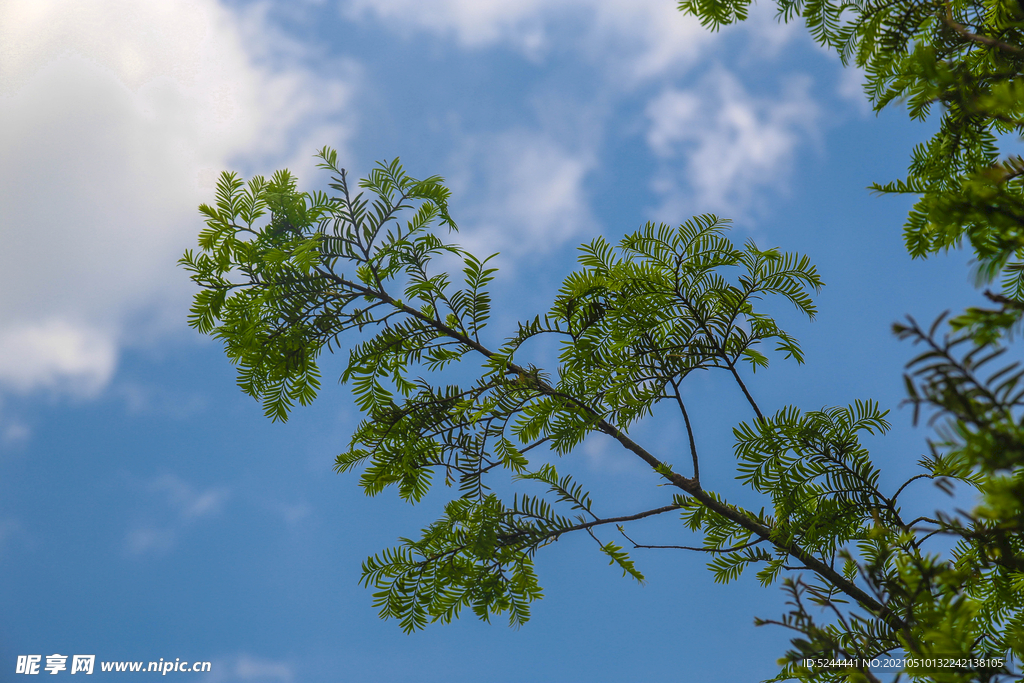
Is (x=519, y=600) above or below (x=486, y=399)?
below

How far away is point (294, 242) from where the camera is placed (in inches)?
85.3

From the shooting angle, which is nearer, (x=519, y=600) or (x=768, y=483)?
(x=768, y=483)

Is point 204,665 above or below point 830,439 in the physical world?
above

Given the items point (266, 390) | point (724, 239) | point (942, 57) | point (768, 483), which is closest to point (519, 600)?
point (768, 483)

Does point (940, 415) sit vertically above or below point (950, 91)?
below

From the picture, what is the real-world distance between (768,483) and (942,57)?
136 cm

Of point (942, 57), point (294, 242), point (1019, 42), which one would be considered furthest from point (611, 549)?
point (1019, 42)

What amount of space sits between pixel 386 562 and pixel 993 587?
6.63ft

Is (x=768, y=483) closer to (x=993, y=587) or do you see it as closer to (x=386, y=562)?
(x=993, y=587)

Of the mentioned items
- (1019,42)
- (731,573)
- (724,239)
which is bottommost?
(731,573)

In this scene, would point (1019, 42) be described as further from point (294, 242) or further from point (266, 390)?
point (266, 390)

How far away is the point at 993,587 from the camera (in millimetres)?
2014

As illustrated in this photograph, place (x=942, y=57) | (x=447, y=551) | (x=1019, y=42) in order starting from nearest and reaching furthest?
(x=942, y=57) → (x=1019, y=42) → (x=447, y=551)

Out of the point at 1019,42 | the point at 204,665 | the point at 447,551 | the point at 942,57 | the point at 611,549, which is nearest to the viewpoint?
the point at 942,57
